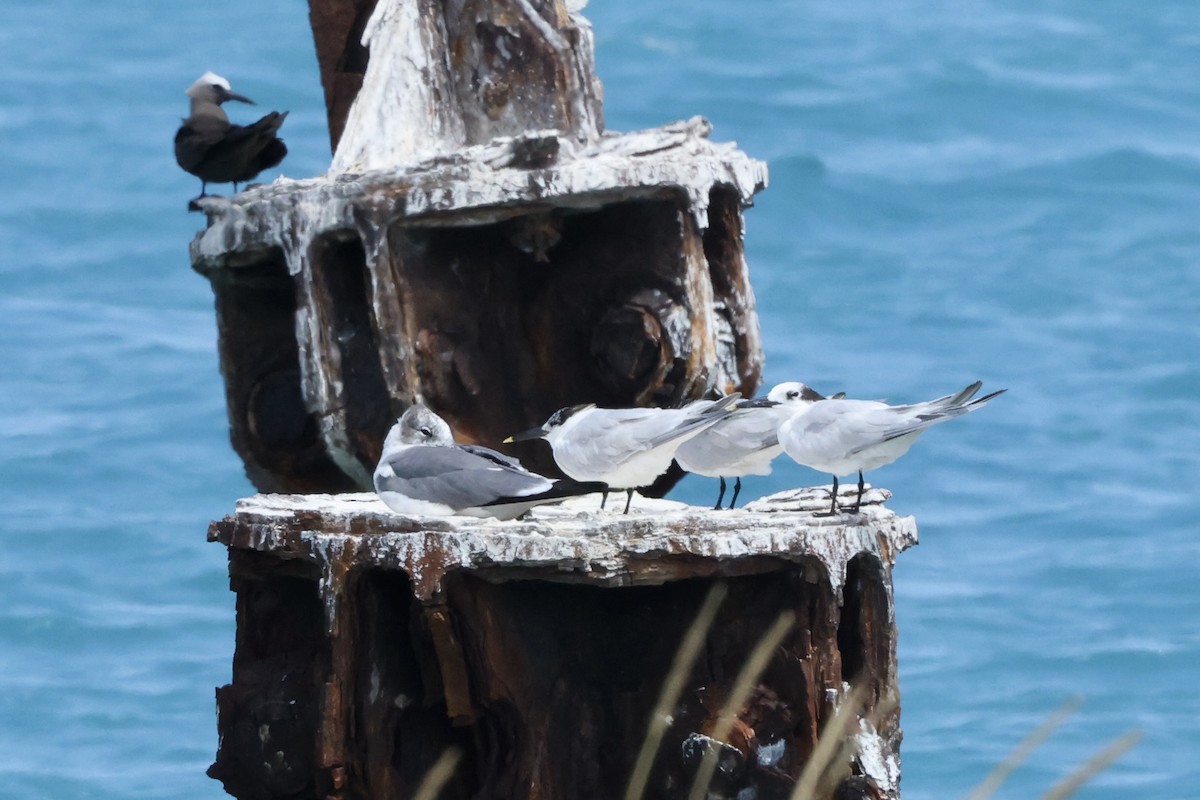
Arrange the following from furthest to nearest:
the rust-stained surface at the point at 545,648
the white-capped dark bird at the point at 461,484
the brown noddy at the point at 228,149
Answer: the brown noddy at the point at 228,149
the white-capped dark bird at the point at 461,484
the rust-stained surface at the point at 545,648

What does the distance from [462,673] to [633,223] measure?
1.60m

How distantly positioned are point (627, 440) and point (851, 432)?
54cm

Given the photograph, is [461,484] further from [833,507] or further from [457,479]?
[833,507]

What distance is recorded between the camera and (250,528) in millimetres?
4996

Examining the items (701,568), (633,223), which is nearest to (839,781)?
(701,568)

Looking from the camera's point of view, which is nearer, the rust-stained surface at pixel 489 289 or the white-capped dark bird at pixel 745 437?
the white-capped dark bird at pixel 745 437

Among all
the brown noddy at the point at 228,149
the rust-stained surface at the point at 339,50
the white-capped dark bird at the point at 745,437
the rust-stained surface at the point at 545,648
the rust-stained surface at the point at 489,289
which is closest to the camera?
the rust-stained surface at the point at 545,648

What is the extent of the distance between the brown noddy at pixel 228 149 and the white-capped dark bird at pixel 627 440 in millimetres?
2114

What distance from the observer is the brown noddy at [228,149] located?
6.68m

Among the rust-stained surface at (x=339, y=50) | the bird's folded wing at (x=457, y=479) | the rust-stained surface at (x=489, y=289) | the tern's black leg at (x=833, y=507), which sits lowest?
the tern's black leg at (x=833, y=507)

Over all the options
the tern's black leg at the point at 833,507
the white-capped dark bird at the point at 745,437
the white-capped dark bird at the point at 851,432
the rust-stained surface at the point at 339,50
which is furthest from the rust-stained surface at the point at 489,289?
the rust-stained surface at the point at 339,50

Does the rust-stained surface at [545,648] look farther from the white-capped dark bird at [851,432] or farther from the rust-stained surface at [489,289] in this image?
the rust-stained surface at [489,289]

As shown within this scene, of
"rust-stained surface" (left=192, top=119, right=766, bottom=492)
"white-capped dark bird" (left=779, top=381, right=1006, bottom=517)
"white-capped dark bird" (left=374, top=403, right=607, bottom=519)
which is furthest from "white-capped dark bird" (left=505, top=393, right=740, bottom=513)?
"rust-stained surface" (left=192, top=119, right=766, bottom=492)

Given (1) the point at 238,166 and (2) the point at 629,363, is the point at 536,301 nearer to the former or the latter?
(2) the point at 629,363
